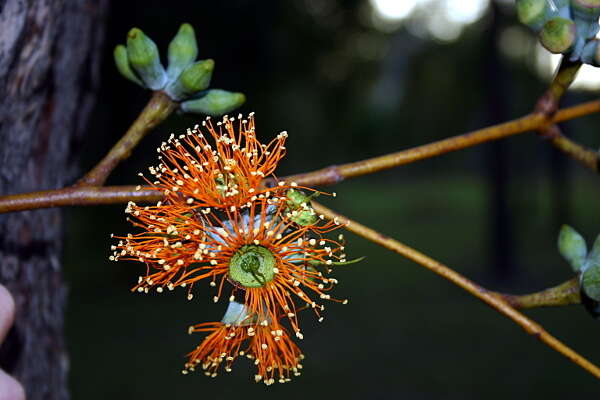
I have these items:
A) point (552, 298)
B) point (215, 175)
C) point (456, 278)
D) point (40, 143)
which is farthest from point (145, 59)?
point (552, 298)

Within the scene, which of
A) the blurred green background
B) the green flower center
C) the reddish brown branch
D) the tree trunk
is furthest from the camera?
the blurred green background

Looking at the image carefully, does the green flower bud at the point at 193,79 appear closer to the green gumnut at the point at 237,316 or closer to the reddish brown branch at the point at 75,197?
the reddish brown branch at the point at 75,197

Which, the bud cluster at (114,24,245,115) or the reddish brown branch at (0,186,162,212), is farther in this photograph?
the bud cluster at (114,24,245,115)

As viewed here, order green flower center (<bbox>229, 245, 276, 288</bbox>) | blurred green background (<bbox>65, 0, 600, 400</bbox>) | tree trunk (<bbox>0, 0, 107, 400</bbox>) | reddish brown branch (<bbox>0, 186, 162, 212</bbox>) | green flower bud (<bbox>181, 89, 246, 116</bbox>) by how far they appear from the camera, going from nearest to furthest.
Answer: reddish brown branch (<bbox>0, 186, 162, 212</bbox>) < green flower center (<bbox>229, 245, 276, 288</bbox>) < green flower bud (<bbox>181, 89, 246, 116</bbox>) < tree trunk (<bbox>0, 0, 107, 400</bbox>) < blurred green background (<bbox>65, 0, 600, 400</bbox>)

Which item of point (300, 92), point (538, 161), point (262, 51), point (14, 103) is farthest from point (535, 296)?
point (538, 161)

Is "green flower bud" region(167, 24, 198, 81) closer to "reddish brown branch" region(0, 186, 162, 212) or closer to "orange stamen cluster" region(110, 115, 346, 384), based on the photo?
"orange stamen cluster" region(110, 115, 346, 384)

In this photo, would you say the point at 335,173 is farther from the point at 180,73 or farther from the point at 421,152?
the point at 180,73

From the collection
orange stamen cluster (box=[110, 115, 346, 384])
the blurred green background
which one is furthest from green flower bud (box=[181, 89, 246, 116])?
the blurred green background
